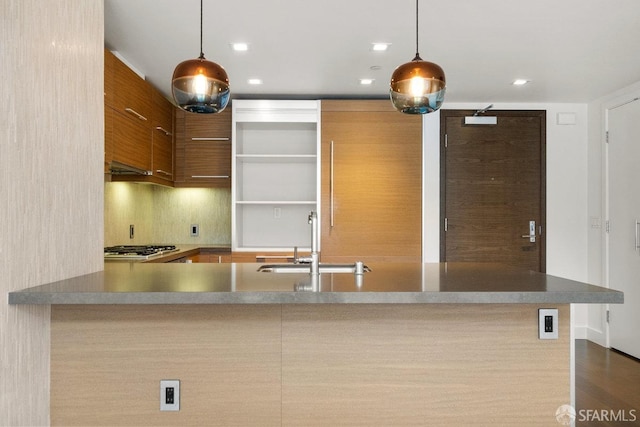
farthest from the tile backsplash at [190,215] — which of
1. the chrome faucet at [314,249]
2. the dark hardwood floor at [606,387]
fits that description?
the dark hardwood floor at [606,387]

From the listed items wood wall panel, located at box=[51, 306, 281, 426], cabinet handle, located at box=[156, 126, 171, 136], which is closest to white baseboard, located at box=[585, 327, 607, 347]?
wood wall panel, located at box=[51, 306, 281, 426]

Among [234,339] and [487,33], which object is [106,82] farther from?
[487,33]

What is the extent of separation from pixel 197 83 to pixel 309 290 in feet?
3.13

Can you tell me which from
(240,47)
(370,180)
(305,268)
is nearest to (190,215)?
(370,180)

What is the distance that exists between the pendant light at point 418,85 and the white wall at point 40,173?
54.3 inches

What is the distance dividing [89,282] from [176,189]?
10.9ft

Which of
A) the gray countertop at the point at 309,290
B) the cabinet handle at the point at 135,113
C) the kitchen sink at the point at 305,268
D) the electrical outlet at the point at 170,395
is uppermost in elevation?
the cabinet handle at the point at 135,113

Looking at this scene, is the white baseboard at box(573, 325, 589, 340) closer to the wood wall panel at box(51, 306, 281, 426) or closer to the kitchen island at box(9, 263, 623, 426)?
the kitchen island at box(9, 263, 623, 426)

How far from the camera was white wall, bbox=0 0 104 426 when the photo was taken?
1.66m

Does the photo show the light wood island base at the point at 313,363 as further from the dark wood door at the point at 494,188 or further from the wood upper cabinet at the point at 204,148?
the dark wood door at the point at 494,188

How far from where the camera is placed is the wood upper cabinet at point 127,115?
3.09m

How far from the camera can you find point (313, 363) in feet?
6.36

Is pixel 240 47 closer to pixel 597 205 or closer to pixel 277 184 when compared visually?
pixel 277 184

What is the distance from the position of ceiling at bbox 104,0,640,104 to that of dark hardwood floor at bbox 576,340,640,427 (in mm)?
2339
